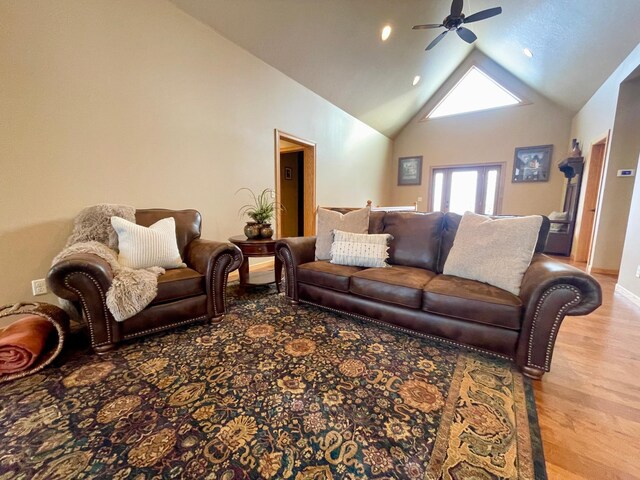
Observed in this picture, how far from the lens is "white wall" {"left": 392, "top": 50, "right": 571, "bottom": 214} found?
5887 millimetres

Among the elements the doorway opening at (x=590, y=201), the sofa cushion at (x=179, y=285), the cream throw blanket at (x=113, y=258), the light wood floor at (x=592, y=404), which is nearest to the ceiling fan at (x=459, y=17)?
the doorway opening at (x=590, y=201)

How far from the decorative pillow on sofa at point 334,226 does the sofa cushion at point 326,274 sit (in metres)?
0.15

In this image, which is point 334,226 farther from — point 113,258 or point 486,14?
point 486,14

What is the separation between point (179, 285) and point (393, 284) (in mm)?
1571

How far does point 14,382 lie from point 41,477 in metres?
0.81

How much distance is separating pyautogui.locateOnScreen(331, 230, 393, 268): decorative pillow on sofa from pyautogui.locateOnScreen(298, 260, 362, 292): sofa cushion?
70 millimetres

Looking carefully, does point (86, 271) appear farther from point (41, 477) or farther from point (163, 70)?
point (163, 70)

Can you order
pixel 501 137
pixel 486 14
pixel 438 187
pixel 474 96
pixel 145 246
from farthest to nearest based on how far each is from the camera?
pixel 438 187 → pixel 474 96 → pixel 501 137 → pixel 486 14 → pixel 145 246

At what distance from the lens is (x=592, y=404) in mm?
1325

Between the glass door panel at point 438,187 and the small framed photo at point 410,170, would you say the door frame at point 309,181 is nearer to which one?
the small framed photo at point 410,170

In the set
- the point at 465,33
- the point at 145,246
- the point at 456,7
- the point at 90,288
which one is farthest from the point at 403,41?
the point at 90,288

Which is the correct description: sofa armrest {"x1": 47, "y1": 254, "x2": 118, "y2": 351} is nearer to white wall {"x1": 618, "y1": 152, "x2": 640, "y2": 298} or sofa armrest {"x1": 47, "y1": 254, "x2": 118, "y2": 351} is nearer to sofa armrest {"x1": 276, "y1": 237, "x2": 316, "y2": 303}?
sofa armrest {"x1": 276, "y1": 237, "x2": 316, "y2": 303}

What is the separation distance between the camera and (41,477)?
0.92 meters

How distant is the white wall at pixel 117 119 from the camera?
187 centimetres
